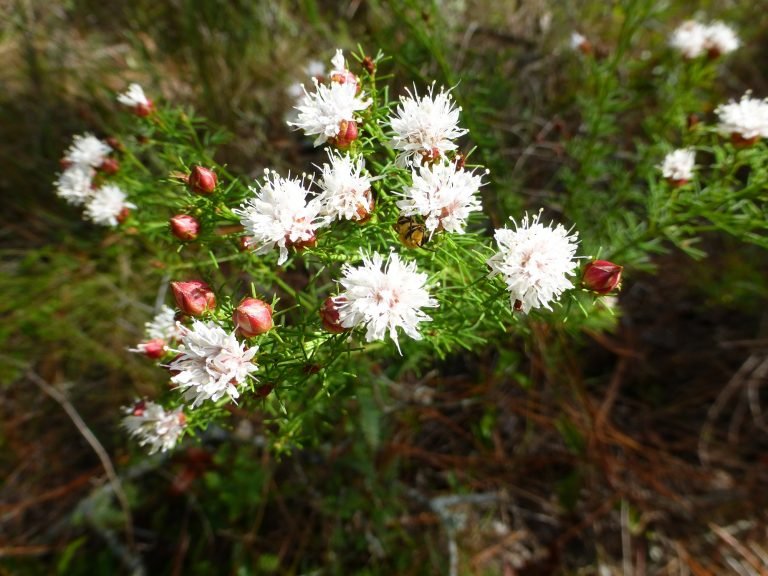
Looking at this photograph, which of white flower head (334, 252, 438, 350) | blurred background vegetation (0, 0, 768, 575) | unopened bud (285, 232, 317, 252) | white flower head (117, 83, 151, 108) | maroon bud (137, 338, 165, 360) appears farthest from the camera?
blurred background vegetation (0, 0, 768, 575)

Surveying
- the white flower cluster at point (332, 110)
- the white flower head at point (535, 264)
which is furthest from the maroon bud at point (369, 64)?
the white flower head at point (535, 264)

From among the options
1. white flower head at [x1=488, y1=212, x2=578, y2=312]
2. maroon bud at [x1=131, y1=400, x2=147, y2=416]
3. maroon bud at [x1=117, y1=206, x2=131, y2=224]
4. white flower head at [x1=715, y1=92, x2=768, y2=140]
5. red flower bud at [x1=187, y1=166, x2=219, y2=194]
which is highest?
white flower head at [x1=715, y1=92, x2=768, y2=140]

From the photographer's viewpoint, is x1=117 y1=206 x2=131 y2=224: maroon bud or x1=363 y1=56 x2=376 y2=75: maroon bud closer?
x1=363 y1=56 x2=376 y2=75: maroon bud

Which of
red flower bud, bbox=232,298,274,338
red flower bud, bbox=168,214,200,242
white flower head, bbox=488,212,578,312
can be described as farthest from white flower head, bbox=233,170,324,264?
white flower head, bbox=488,212,578,312

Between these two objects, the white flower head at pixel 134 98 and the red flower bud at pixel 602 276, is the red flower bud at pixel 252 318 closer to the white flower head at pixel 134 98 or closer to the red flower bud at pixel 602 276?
the red flower bud at pixel 602 276

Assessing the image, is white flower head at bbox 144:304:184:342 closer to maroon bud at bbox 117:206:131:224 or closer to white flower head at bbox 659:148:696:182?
maroon bud at bbox 117:206:131:224

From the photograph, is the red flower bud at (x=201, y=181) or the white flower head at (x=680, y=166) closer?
the red flower bud at (x=201, y=181)

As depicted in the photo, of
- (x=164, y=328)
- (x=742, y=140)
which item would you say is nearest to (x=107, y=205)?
(x=164, y=328)
